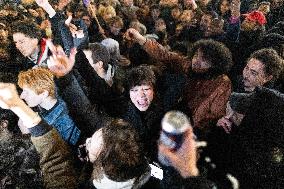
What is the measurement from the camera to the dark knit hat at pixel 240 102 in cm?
251

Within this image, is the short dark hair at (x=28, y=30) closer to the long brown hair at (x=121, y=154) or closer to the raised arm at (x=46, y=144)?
the raised arm at (x=46, y=144)

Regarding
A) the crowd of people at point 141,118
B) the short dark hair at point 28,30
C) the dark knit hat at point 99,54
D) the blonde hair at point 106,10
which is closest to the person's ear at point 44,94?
the crowd of people at point 141,118

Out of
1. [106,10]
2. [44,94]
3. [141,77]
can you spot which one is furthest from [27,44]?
[106,10]

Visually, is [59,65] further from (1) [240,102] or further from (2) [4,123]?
(1) [240,102]

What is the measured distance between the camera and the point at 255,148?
2297 millimetres

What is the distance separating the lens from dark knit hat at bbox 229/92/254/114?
2514mm

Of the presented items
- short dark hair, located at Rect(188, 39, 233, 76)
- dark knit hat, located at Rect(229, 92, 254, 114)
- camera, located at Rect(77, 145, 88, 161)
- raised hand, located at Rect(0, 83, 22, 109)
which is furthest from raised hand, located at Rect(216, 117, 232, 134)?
raised hand, located at Rect(0, 83, 22, 109)

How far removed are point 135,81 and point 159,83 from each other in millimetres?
402

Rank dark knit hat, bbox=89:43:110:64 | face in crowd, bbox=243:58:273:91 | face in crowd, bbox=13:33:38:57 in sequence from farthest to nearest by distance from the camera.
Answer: face in crowd, bbox=13:33:38:57 → dark knit hat, bbox=89:43:110:64 → face in crowd, bbox=243:58:273:91

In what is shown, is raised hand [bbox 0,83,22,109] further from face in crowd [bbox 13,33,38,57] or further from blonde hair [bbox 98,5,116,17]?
blonde hair [bbox 98,5,116,17]

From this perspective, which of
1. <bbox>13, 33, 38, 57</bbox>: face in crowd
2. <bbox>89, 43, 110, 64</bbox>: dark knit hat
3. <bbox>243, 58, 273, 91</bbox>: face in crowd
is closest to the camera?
<bbox>243, 58, 273, 91</bbox>: face in crowd

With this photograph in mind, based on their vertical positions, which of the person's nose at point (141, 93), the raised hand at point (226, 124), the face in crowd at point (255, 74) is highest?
the face in crowd at point (255, 74)

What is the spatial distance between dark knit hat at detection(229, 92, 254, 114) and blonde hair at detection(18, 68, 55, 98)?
1454 millimetres

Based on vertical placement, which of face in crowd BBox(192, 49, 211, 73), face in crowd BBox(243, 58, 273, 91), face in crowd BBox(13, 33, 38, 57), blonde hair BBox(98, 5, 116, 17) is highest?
face in crowd BBox(192, 49, 211, 73)
